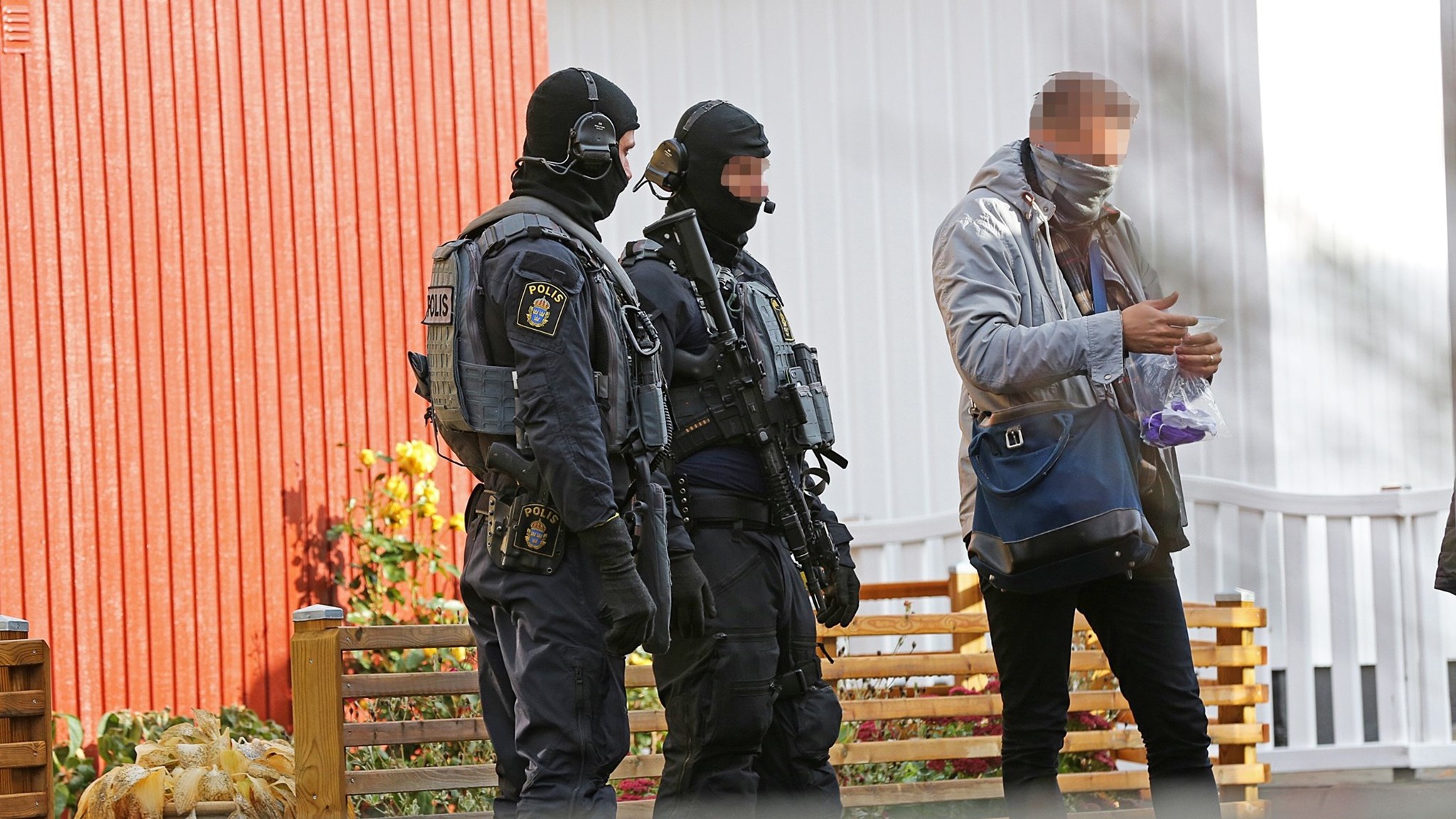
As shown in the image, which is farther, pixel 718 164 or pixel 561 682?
pixel 718 164

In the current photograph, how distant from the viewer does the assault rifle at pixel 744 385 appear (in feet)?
12.7

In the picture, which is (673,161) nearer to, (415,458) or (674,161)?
(674,161)

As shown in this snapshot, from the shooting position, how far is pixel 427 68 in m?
7.64

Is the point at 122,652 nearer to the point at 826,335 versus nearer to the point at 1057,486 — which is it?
the point at 826,335

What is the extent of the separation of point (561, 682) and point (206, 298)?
464 centimetres

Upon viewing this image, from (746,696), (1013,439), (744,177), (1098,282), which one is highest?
(744,177)

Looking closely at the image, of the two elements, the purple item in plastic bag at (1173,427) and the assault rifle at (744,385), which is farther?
the assault rifle at (744,385)

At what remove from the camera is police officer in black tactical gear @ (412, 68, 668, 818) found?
323cm

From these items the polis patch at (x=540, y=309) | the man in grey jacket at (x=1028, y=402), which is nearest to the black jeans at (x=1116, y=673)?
the man in grey jacket at (x=1028, y=402)

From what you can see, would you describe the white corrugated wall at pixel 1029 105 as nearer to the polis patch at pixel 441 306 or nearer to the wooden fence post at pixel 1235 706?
the polis patch at pixel 441 306

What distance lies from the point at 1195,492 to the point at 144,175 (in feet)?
22.1

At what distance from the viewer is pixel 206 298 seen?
7.17 m

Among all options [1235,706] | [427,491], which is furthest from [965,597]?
[427,491]

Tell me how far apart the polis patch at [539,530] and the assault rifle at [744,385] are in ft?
2.43
